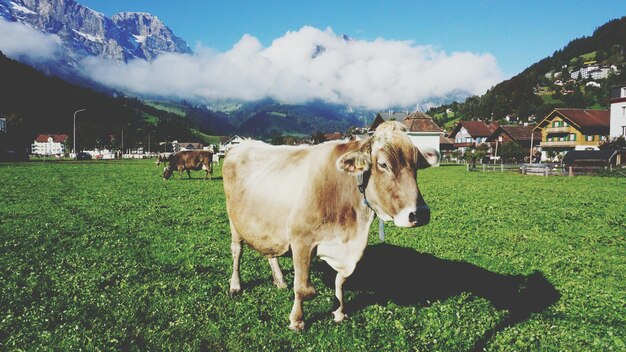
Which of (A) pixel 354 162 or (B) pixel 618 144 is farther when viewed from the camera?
(B) pixel 618 144

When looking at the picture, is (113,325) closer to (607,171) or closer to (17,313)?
(17,313)

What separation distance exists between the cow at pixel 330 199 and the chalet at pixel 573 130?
9411 cm

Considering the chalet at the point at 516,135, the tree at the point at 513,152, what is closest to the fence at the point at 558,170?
the tree at the point at 513,152

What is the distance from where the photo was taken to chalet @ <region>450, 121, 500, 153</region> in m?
121

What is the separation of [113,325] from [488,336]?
18.4 feet

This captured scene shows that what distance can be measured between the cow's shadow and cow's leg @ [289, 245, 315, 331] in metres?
1.06

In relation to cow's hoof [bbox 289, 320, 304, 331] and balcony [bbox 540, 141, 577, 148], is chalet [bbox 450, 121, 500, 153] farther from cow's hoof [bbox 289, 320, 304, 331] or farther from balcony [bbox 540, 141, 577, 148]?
cow's hoof [bbox 289, 320, 304, 331]

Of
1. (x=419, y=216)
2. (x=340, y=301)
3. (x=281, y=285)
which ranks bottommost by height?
(x=281, y=285)

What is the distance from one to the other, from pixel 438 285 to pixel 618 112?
95.1 meters

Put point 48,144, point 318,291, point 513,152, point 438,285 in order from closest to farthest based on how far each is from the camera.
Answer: point 318,291 → point 438,285 → point 513,152 → point 48,144

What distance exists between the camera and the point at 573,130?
3378 inches

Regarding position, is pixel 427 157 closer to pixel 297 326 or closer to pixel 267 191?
pixel 267 191

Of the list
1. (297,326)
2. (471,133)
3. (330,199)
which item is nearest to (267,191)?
(330,199)

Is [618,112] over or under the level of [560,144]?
over
